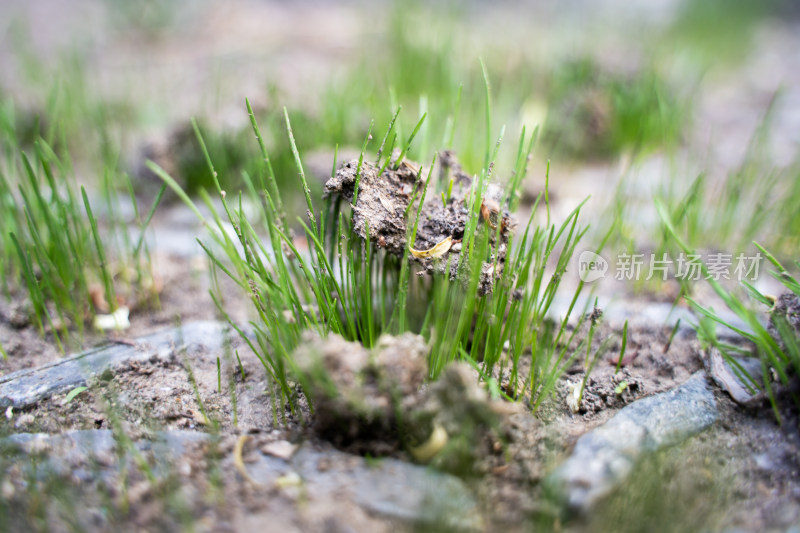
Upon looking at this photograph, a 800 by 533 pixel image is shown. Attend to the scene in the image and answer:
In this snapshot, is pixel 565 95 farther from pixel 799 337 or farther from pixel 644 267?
pixel 799 337

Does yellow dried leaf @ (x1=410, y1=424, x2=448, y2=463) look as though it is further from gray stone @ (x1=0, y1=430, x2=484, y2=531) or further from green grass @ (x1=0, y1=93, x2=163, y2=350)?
green grass @ (x1=0, y1=93, x2=163, y2=350)

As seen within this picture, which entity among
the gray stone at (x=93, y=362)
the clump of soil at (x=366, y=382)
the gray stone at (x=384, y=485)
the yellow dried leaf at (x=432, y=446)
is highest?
the clump of soil at (x=366, y=382)

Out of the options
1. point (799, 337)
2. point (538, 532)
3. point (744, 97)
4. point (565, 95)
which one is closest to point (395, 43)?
point (565, 95)

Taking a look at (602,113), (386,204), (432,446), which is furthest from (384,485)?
(602,113)

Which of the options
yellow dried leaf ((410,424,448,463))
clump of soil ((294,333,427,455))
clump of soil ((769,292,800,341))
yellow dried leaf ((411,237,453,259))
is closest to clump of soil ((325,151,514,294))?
yellow dried leaf ((411,237,453,259))

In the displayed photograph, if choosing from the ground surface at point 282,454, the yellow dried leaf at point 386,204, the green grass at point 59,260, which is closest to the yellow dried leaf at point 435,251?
the yellow dried leaf at point 386,204

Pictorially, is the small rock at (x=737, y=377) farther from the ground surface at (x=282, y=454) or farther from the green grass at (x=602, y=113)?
the green grass at (x=602, y=113)
